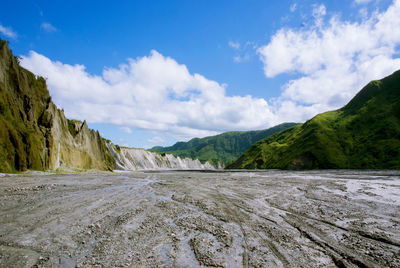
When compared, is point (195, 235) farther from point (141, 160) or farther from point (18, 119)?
point (141, 160)

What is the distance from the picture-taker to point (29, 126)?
35.7 meters

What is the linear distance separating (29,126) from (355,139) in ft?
338

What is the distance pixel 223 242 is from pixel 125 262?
3.62 m

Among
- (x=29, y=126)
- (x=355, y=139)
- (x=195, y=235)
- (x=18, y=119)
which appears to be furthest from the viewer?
(x=355, y=139)

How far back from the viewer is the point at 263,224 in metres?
9.64

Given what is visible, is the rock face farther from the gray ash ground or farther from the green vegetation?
the gray ash ground

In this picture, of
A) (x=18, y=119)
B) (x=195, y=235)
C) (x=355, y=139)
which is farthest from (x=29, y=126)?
(x=355, y=139)

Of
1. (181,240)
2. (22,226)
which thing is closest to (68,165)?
(22,226)

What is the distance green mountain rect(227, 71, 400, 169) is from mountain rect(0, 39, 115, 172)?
256ft

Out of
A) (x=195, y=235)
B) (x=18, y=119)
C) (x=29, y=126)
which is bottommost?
(x=195, y=235)

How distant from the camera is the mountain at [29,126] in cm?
2978

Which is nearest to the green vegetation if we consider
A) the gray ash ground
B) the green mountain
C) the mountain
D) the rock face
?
the mountain

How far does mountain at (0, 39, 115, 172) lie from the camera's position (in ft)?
97.7

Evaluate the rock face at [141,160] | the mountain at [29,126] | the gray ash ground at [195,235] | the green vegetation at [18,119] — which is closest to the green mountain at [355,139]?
the gray ash ground at [195,235]
